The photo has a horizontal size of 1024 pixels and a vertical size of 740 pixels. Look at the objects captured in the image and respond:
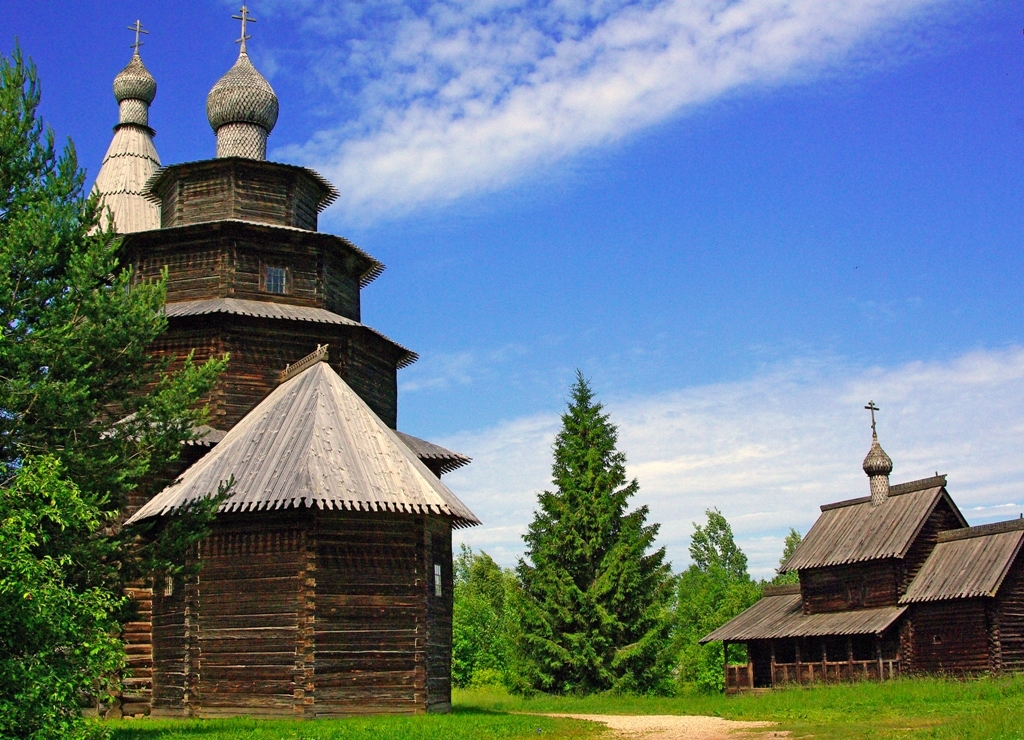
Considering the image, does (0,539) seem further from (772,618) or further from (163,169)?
(772,618)

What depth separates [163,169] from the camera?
24.7 metres

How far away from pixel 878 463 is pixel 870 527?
235 centimetres

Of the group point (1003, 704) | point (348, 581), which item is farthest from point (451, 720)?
point (1003, 704)

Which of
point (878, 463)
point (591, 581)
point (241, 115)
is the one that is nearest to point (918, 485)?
point (878, 463)

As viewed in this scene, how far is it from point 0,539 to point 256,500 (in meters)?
6.05

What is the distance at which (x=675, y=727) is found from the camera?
1792 cm

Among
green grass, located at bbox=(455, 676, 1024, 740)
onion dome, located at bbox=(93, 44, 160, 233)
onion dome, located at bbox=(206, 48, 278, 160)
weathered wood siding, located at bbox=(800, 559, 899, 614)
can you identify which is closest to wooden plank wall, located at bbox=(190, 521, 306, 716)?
green grass, located at bbox=(455, 676, 1024, 740)

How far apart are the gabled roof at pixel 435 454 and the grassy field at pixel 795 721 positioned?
5.89 m

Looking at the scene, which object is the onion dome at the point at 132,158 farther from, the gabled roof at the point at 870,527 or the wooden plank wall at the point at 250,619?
the gabled roof at the point at 870,527

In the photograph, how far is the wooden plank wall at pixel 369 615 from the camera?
1780 centimetres

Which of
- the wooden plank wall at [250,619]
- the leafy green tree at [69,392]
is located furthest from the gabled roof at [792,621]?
the leafy green tree at [69,392]

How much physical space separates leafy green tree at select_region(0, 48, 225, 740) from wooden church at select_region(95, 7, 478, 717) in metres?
1.32

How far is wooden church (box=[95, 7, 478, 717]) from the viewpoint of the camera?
58.5ft

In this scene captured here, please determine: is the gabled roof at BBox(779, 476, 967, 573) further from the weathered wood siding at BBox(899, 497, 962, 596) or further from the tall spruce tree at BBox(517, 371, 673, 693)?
the tall spruce tree at BBox(517, 371, 673, 693)
